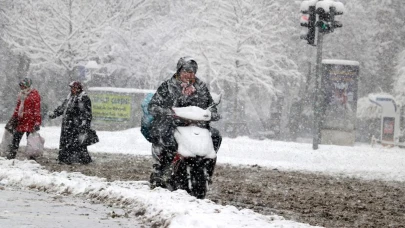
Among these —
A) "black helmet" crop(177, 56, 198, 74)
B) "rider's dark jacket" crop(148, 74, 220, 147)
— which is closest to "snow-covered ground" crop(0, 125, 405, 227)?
"rider's dark jacket" crop(148, 74, 220, 147)

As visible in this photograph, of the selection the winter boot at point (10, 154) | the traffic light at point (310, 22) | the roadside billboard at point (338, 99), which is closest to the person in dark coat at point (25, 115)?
the winter boot at point (10, 154)

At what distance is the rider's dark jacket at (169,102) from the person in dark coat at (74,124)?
6274 millimetres

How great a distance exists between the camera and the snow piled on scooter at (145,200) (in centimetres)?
721

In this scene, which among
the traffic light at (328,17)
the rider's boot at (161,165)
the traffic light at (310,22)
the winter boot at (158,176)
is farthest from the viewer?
the traffic light at (310,22)

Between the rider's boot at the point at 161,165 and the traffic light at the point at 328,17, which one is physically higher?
the traffic light at the point at 328,17

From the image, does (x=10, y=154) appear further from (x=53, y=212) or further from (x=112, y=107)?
(x=112, y=107)

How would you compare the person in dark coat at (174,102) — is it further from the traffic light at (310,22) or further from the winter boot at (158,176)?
the traffic light at (310,22)

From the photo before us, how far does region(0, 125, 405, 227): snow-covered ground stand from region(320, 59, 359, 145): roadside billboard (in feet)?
11.3

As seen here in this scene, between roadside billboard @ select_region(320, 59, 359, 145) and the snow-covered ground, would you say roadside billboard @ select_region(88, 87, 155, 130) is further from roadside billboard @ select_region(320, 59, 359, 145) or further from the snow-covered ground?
roadside billboard @ select_region(320, 59, 359, 145)

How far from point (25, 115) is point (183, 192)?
24.2 ft

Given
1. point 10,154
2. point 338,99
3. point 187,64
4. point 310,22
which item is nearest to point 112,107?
point 338,99

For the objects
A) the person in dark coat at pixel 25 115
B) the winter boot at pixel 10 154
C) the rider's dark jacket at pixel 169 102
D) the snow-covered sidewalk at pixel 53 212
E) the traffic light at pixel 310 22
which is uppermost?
the traffic light at pixel 310 22

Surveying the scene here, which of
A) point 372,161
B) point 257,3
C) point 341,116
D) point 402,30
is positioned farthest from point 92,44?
point 402,30

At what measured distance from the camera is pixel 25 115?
15.6m
